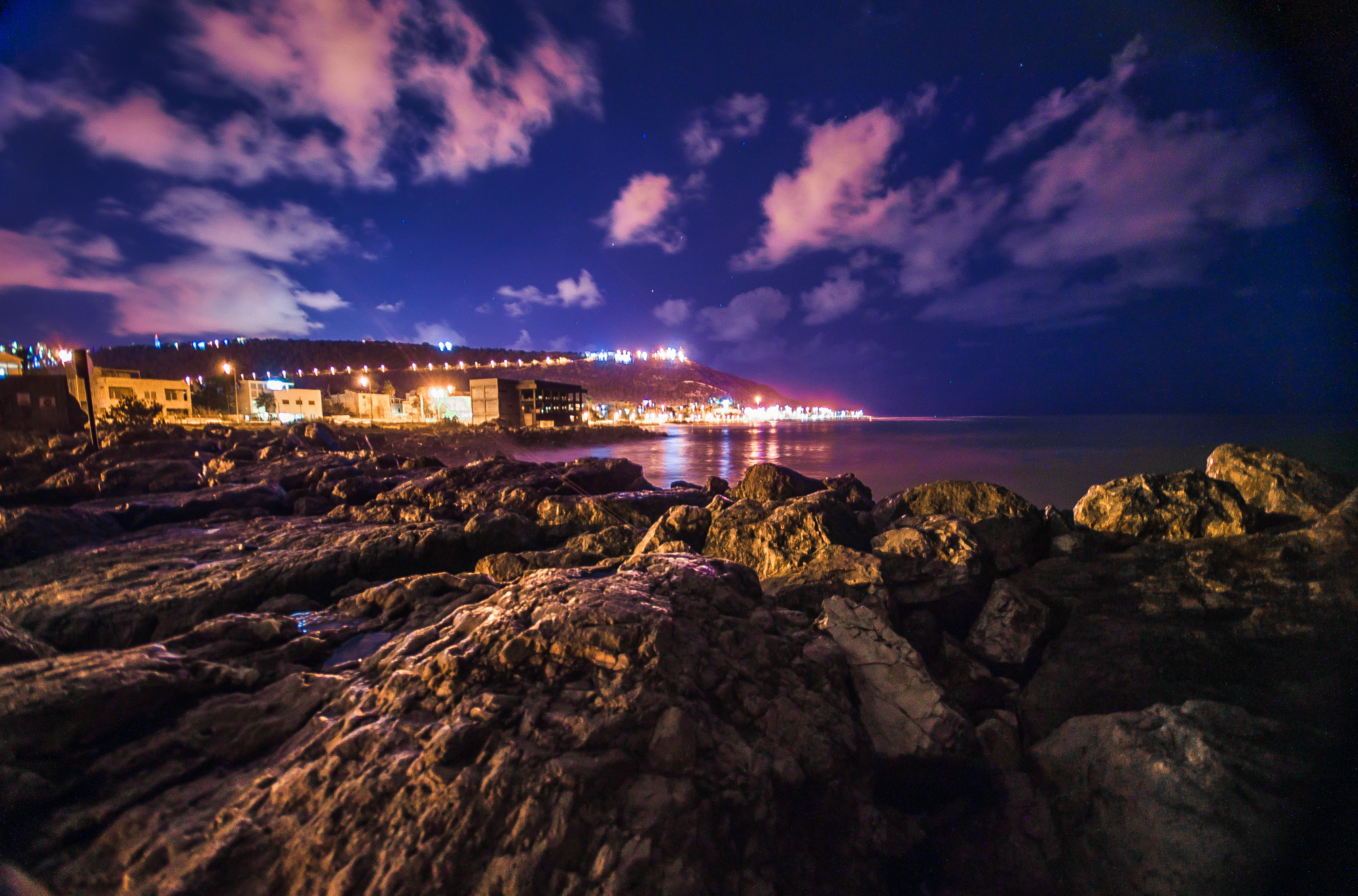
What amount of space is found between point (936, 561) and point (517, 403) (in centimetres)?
6521

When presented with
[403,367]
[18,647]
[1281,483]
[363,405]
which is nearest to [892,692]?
[18,647]

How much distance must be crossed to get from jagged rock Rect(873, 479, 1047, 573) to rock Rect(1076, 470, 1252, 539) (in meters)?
0.73

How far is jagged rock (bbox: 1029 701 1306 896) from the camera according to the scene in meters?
2.18

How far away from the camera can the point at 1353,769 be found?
261 cm

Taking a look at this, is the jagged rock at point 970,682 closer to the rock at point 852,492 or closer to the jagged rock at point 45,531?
the rock at point 852,492

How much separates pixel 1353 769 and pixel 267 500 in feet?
51.1

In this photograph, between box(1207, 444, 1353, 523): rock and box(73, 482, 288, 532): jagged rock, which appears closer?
box(1207, 444, 1353, 523): rock

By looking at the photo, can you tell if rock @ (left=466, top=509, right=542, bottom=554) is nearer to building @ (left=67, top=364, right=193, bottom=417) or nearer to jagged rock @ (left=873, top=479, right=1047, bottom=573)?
jagged rock @ (left=873, top=479, right=1047, bottom=573)

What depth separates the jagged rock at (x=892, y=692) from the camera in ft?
9.10

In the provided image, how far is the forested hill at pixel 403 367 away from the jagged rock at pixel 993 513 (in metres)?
118

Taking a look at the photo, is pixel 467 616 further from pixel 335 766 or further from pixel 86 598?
pixel 86 598

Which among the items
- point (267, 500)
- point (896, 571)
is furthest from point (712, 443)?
point (896, 571)

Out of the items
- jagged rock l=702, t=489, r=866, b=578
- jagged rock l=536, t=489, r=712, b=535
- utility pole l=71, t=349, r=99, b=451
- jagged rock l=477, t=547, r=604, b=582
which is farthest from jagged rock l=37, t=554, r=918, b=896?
utility pole l=71, t=349, r=99, b=451

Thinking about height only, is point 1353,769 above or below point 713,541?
below
